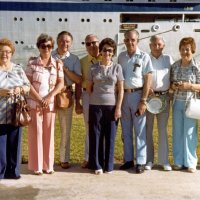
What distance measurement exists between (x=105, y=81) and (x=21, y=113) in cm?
83

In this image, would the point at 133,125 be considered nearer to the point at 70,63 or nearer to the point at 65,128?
the point at 65,128

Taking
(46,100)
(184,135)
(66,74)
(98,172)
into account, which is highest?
(66,74)

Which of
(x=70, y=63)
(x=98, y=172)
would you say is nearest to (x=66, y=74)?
(x=70, y=63)

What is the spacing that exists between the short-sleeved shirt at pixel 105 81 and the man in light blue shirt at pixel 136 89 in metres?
0.14

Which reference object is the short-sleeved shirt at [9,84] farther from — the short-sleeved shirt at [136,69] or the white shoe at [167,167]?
the white shoe at [167,167]

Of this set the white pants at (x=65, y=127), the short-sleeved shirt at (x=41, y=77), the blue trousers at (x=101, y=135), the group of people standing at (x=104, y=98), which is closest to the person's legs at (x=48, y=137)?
the group of people standing at (x=104, y=98)

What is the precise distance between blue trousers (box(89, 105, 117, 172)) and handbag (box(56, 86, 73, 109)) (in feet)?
0.77

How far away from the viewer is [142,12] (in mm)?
22984

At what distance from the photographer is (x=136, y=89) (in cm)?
430

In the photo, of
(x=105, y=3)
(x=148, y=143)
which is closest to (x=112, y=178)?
(x=148, y=143)

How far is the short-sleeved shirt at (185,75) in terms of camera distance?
14.1 ft

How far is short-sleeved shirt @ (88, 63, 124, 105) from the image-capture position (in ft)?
13.7

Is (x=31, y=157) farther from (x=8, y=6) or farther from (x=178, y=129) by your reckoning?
(x=8, y=6)

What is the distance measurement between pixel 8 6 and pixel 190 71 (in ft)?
65.0
